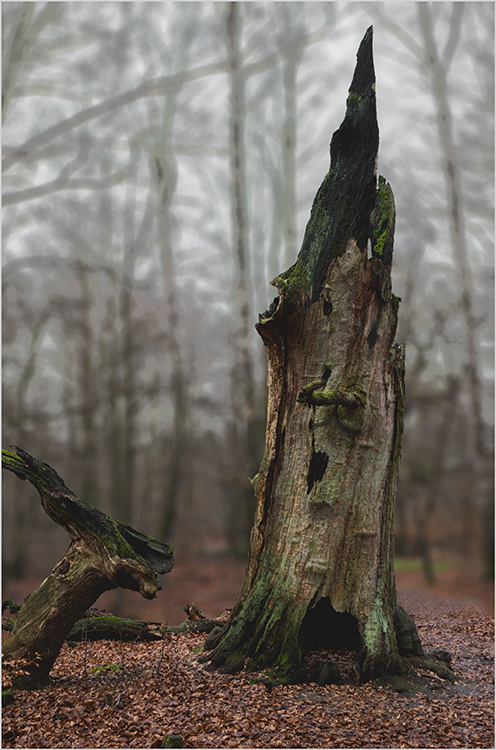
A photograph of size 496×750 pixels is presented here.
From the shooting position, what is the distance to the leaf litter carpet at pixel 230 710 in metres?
2.97

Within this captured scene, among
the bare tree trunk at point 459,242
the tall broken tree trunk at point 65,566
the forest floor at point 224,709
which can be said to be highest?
the bare tree trunk at point 459,242

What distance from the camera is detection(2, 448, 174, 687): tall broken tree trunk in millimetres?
3566

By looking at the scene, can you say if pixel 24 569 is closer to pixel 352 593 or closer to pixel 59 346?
pixel 352 593

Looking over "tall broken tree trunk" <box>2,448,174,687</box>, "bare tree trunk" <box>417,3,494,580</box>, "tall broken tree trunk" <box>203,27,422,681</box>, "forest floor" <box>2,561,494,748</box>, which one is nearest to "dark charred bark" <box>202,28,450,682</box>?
"tall broken tree trunk" <box>203,27,422,681</box>

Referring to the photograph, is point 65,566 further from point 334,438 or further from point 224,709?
point 334,438

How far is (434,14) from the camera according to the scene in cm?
1095

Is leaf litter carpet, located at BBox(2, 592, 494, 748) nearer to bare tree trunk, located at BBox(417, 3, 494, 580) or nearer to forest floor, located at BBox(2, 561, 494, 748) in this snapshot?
forest floor, located at BBox(2, 561, 494, 748)

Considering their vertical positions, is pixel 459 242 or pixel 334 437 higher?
pixel 459 242

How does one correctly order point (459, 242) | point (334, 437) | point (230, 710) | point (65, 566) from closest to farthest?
1. point (230, 710)
2. point (65, 566)
3. point (334, 437)
4. point (459, 242)

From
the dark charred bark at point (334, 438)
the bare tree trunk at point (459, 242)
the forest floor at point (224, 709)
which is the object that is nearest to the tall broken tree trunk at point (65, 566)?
the forest floor at point (224, 709)

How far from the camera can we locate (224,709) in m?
3.25

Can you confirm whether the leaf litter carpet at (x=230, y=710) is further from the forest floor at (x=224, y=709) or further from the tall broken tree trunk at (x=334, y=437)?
the tall broken tree trunk at (x=334, y=437)

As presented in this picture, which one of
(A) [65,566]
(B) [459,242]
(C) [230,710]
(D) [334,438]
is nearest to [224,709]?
(C) [230,710]

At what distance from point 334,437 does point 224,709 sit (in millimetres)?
1891
